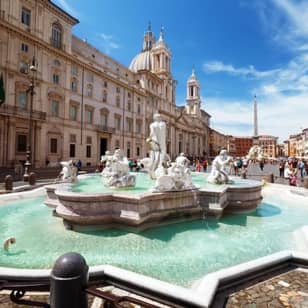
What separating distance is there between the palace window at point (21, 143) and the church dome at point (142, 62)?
3300 cm

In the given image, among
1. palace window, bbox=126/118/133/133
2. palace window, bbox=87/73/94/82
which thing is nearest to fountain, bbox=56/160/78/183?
palace window, bbox=87/73/94/82

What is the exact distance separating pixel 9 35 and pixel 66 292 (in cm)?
2500

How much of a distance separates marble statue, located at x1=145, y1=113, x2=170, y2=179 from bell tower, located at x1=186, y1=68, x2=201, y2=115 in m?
67.7

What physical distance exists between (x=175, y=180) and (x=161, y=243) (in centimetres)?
171

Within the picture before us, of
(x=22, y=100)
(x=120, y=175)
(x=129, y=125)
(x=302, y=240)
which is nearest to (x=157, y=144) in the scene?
(x=120, y=175)

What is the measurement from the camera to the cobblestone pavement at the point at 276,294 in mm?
2195

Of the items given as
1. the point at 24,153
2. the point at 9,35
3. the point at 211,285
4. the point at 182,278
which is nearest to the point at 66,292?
the point at 211,285

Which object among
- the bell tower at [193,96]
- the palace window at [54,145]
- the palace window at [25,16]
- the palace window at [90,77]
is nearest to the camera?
the palace window at [25,16]

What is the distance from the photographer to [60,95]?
2477 cm

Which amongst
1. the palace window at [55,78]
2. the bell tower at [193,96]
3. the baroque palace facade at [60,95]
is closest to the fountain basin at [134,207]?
the baroque palace facade at [60,95]

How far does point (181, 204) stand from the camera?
5.31 metres

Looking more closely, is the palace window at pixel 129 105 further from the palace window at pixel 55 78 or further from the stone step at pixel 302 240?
the stone step at pixel 302 240

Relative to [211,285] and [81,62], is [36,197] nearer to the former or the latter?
[211,285]

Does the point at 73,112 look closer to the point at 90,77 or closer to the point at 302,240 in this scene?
the point at 90,77
